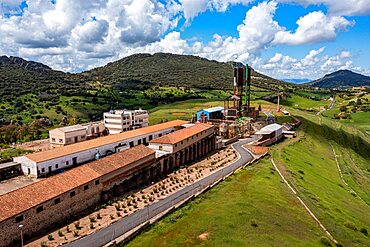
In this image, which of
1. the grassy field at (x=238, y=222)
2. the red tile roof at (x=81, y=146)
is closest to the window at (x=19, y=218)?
the grassy field at (x=238, y=222)

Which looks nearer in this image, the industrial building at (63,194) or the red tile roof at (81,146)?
the industrial building at (63,194)

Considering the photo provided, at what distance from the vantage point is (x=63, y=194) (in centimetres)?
3572

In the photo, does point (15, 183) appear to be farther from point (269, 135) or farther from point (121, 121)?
point (269, 135)

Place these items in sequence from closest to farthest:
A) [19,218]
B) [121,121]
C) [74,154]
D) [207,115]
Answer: [19,218] → [74,154] → [121,121] → [207,115]

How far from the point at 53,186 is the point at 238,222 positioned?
2011 centimetres

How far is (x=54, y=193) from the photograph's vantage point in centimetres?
A: 3509

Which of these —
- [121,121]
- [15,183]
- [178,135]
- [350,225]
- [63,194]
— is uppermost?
[121,121]

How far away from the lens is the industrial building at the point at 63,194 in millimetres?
30938

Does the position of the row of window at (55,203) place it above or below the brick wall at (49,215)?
above

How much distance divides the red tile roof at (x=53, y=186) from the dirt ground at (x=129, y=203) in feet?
11.6

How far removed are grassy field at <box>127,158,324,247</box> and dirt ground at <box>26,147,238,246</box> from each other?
6.86m

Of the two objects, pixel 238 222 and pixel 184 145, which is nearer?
pixel 238 222

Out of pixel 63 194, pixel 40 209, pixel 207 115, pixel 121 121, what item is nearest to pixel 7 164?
pixel 63 194

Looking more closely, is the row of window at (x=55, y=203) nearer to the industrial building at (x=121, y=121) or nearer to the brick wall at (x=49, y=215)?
the brick wall at (x=49, y=215)
